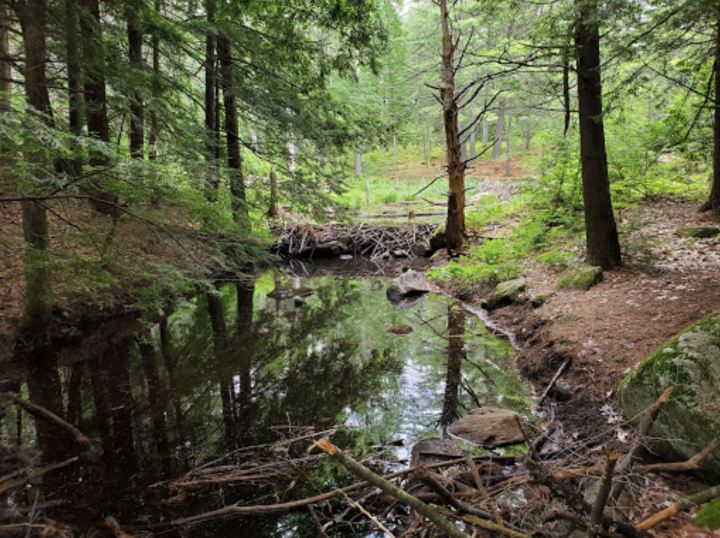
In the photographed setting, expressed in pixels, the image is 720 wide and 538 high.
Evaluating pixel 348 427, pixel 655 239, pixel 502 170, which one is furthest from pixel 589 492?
pixel 502 170

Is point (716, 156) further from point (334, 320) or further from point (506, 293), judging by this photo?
point (334, 320)

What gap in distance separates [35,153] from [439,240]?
11403mm

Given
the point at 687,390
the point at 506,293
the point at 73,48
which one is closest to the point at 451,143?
the point at 506,293

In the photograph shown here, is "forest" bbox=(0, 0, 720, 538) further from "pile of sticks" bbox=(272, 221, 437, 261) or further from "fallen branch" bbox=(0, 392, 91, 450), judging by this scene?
"pile of sticks" bbox=(272, 221, 437, 261)

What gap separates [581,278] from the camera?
7.52m

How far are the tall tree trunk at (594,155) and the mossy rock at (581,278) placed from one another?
0.25 metres

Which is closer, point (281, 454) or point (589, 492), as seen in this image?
point (589, 492)

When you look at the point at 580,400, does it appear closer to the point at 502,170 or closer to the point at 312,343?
the point at 312,343

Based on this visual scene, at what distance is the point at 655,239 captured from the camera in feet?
27.6

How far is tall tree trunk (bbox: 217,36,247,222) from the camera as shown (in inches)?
364

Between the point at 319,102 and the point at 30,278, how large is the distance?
22.2ft

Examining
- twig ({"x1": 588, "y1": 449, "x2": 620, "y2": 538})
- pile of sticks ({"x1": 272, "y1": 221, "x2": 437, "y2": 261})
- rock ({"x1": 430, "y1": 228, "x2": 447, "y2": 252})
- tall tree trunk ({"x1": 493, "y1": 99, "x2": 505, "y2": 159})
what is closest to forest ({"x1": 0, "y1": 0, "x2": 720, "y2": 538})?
twig ({"x1": 588, "y1": 449, "x2": 620, "y2": 538})

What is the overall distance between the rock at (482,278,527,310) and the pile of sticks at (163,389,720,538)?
4671 mm

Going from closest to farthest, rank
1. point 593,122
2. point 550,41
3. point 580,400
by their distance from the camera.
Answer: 1. point 580,400
2. point 593,122
3. point 550,41
